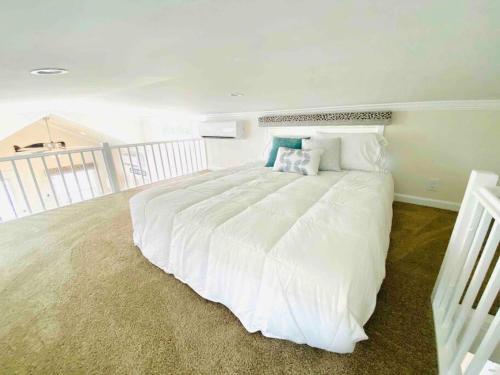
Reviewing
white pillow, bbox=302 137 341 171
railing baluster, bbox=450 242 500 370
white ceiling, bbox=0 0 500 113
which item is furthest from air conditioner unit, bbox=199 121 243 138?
railing baluster, bbox=450 242 500 370

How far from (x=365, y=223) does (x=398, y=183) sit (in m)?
2.17

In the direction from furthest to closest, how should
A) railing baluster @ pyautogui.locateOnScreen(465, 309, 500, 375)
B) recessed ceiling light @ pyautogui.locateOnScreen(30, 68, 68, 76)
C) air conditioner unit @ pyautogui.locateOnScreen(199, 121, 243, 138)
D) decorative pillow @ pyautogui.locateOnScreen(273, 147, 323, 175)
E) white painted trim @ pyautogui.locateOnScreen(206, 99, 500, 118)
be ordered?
air conditioner unit @ pyautogui.locateOnScreen(199, 121, 243, 138) → decorative pillow @ pyautogui.locateOnScreen(273, 147, 323, 175) → white painted trim @ pyautogui.locateOnScreen(206, 99, 500, 118) → recessed ceiling light @ pyautogui.locateOnScreen(30, 68, 68, 76) → railing baluster @ pyautogui.locateOnScreen(465, 309, 500, 375)

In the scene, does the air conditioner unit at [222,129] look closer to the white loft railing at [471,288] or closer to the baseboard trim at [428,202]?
the baseboard trim at [428,202]

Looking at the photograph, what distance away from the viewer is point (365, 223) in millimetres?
1242

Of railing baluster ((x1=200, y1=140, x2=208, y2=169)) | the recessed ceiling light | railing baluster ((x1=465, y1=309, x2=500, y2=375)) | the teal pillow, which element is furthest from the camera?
railing baluster ((x1=200, y1=140, x2=208, y2=169))

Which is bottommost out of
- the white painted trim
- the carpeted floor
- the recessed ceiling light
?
the carpeted floor

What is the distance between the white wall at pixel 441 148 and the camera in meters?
2.31

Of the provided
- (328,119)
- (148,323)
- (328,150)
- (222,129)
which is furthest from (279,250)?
(222,129)

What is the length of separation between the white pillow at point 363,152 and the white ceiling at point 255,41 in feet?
3.17

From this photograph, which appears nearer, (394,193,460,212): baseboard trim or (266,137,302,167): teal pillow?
(394,193,460,212): baseboard trim

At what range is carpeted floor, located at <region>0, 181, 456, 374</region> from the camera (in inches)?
40.8

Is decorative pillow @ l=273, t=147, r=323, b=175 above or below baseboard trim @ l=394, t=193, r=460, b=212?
above

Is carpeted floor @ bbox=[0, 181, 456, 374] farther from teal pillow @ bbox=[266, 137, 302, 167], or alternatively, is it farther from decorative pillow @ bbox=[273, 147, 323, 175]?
teal pillow @ bbox=[266, 137, 302, 167]

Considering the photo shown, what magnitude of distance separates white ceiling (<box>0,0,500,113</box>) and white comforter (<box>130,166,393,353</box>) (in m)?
0.93
